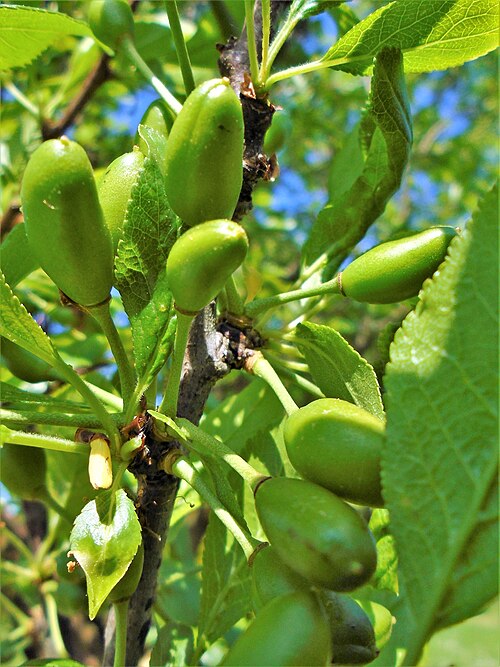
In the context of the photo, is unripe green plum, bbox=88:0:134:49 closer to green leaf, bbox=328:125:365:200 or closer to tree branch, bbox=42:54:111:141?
green leaf, bbox=328:125:365:200

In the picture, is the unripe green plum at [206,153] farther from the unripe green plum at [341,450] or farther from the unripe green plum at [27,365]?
the unripe green plum at [27,365]

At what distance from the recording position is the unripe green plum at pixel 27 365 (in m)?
1.17

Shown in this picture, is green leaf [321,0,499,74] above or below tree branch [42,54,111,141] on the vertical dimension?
below

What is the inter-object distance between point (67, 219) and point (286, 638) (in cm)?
46

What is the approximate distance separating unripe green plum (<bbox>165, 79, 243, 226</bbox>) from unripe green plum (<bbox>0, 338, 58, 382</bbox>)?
20.2 inches

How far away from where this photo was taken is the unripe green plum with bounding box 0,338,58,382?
1.17m

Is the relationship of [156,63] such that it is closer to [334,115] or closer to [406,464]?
[406,464]

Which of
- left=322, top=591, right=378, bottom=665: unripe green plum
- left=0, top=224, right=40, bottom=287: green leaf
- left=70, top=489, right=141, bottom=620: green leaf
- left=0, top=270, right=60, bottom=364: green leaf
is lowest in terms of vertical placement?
left=322, top=591, right=378, bottom=665: unripe green plum

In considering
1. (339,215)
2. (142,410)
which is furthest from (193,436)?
(339,215)

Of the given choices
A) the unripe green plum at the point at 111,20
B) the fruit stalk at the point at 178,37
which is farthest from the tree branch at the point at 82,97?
the fruit stalk at the point at 178,37

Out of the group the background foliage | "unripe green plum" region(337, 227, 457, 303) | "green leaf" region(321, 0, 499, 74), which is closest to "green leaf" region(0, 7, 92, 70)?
the background foliage

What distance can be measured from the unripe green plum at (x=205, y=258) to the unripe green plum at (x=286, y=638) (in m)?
0.31

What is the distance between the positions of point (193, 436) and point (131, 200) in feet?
0.93

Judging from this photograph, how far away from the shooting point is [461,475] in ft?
2.05
